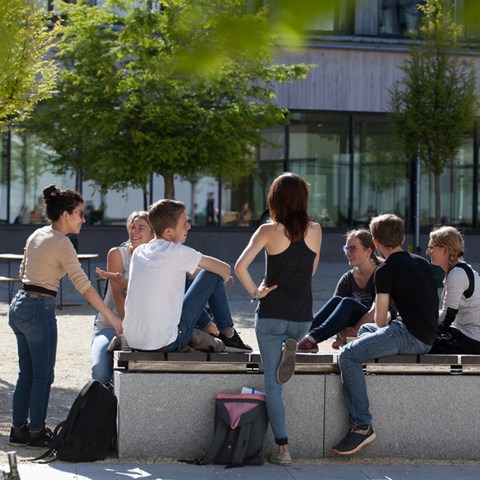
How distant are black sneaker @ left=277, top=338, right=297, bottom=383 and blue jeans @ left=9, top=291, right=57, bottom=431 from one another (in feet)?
4.85

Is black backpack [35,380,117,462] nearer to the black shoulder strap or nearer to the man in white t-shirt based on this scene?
the man in white t-shirt

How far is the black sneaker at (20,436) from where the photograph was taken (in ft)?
22.3

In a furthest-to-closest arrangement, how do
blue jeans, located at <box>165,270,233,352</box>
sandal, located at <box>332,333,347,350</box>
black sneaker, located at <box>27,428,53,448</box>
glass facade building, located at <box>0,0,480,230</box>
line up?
glass facade building, located at <box>0,0,480,230</box> < sandal, located at <box>332,333,347,350</box> < black sneaker, located at <box>27,428,53,448</box> < blue jeans, located at <box>165,270,233,352</box>

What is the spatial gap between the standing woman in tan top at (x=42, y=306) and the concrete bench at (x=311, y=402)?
18.8 inches

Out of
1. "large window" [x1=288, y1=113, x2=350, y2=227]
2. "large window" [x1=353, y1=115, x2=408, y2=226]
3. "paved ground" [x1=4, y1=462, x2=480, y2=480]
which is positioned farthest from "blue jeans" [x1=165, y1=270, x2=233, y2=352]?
"large window" [x1=353, y1=115, x2=408, y2=226]

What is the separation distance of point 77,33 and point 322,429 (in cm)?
1386

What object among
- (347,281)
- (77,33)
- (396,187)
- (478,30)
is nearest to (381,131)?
(396,187)

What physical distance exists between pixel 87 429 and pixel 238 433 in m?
0.90

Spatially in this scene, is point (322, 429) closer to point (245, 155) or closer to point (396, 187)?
point (245, 155)

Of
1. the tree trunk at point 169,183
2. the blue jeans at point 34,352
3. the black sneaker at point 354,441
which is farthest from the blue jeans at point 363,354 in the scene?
the tree trunk at point 169,183

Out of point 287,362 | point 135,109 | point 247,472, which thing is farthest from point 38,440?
point 135,109

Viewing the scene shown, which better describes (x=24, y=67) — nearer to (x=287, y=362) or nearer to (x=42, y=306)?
(x=42, y=306)

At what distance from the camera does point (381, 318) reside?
21.9 ft

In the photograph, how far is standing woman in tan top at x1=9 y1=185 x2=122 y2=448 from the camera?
667 centimetres
